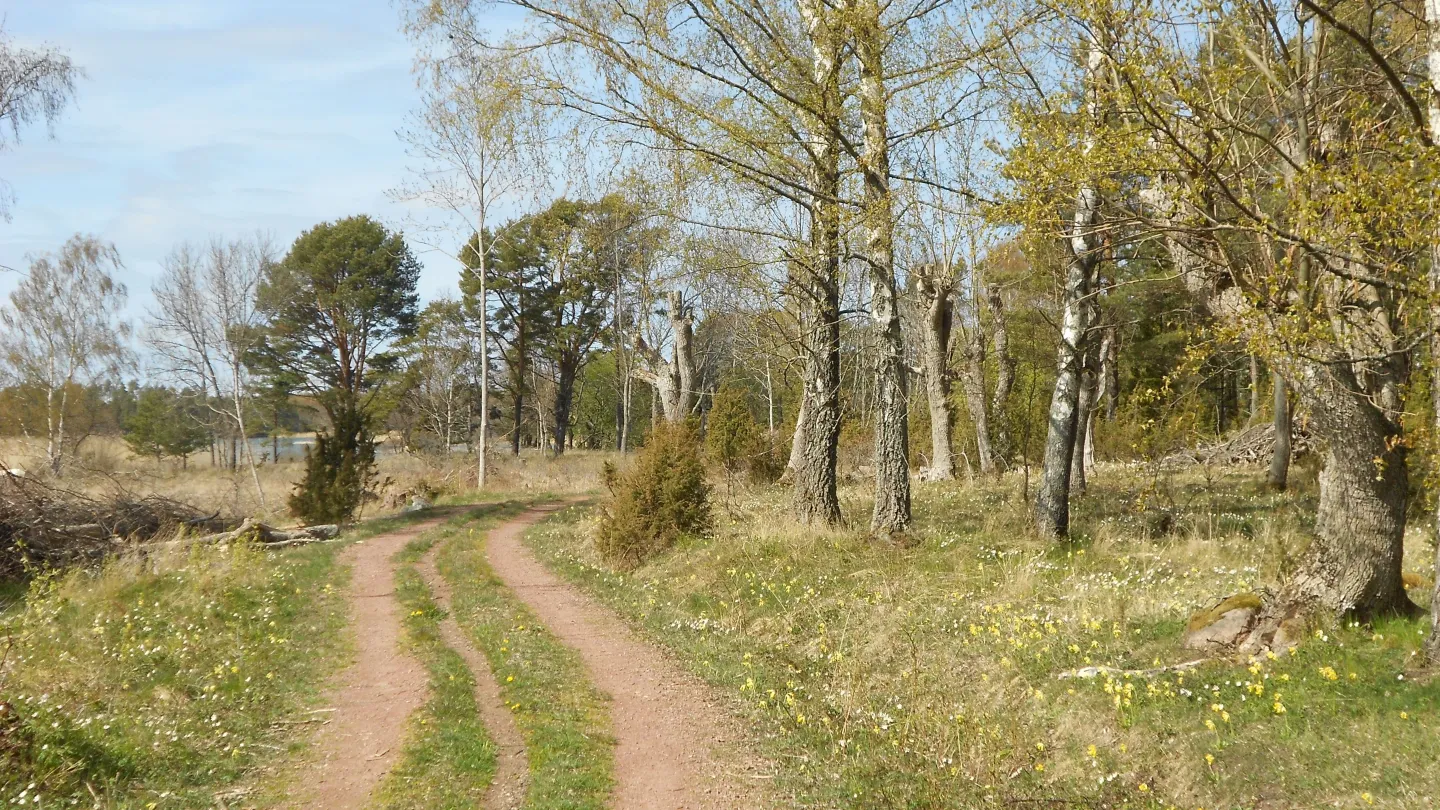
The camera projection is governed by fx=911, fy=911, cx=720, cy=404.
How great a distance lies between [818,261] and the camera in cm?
1232

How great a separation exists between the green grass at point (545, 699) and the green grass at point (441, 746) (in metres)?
0.32

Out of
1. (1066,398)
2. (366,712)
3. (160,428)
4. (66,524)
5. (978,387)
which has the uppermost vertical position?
(978,387)

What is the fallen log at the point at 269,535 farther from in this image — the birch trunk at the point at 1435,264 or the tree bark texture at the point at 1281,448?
the tree bark texture at the point at 1281,448

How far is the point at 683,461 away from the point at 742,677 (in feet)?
20.6

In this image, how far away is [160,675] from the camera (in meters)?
8.08

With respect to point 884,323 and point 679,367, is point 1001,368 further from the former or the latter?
point 884,323

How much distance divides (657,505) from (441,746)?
746 centimetres

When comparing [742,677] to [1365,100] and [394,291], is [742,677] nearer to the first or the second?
[1365,100]

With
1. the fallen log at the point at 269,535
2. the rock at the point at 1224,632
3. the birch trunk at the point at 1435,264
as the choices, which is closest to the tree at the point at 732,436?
the fallen log at the point at 269,535

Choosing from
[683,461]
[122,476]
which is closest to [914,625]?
[683,461]

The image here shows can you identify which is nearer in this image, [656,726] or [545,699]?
[656,726]

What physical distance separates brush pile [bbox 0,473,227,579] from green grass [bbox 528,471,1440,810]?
26.9 feet

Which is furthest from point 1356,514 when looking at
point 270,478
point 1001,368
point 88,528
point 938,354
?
point 270,478

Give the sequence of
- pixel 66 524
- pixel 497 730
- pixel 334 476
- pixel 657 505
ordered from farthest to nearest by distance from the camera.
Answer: pixel 334 476 → pixel 66 524 → pixel 657 505 → pixel 497 730
